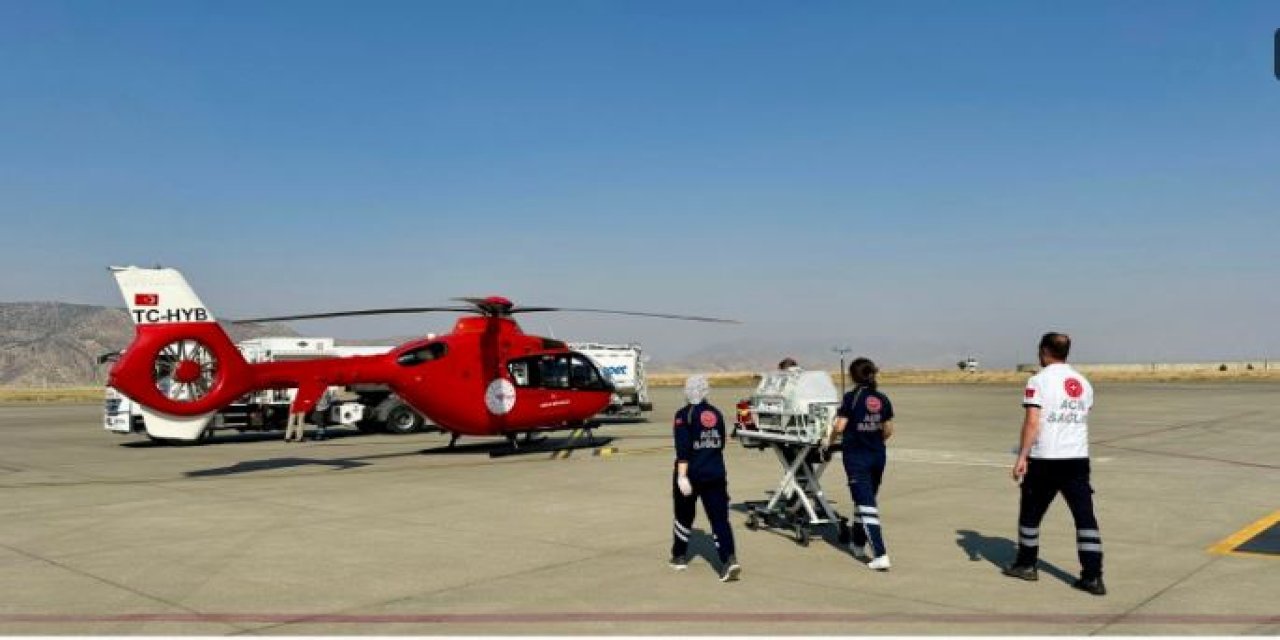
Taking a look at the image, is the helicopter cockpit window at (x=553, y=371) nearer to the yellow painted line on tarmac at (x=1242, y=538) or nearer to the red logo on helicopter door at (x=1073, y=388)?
the yellow painted line on tarmac at (x=1242, y=538)

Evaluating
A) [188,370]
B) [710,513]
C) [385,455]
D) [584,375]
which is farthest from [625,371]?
[710,513]

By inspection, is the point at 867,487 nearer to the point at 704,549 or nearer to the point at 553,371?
the point at 704,549

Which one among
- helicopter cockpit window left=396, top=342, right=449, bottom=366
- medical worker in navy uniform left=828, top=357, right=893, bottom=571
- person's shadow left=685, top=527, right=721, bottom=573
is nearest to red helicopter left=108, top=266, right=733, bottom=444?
helicopter cockpit window left=396, top=342, right=449, bottom=366

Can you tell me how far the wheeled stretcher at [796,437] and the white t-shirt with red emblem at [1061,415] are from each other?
2186 mm

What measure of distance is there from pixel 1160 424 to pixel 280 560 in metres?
24.3

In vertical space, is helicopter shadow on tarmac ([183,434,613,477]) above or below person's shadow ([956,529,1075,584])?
below

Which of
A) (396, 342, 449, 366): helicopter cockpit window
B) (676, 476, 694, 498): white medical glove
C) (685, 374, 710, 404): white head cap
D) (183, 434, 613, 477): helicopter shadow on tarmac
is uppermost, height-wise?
(396, 342, 449, 366): helicopter cockpit window

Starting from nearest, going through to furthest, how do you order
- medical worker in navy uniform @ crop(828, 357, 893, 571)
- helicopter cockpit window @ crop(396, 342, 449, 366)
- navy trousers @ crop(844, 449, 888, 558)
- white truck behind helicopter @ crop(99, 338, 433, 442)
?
navy trousers @ crop(844, 449, 888, 558)
medical worker in navy uniform @ crop(828, 357, 893, 571)
helicopter cockpit window @ crop(396, 342, 449, 366)
white truck behind helicopter @ crop(99, 338, 433, 442)

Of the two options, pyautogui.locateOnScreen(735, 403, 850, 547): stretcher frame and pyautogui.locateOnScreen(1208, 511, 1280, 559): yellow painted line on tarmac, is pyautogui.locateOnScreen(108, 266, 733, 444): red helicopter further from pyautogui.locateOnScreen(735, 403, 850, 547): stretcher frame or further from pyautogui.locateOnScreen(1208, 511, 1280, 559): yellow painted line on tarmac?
pyautogui.locateOnScreen(1208, 511, 1280, 559): yellow painted line on tarmac

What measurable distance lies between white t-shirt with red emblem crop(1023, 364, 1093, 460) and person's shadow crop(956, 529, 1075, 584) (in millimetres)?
1168

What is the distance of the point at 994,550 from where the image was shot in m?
9.35

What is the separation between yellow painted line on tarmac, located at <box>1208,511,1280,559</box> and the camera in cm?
907

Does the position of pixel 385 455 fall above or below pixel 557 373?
below

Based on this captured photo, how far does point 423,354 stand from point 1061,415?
13.9 meters
